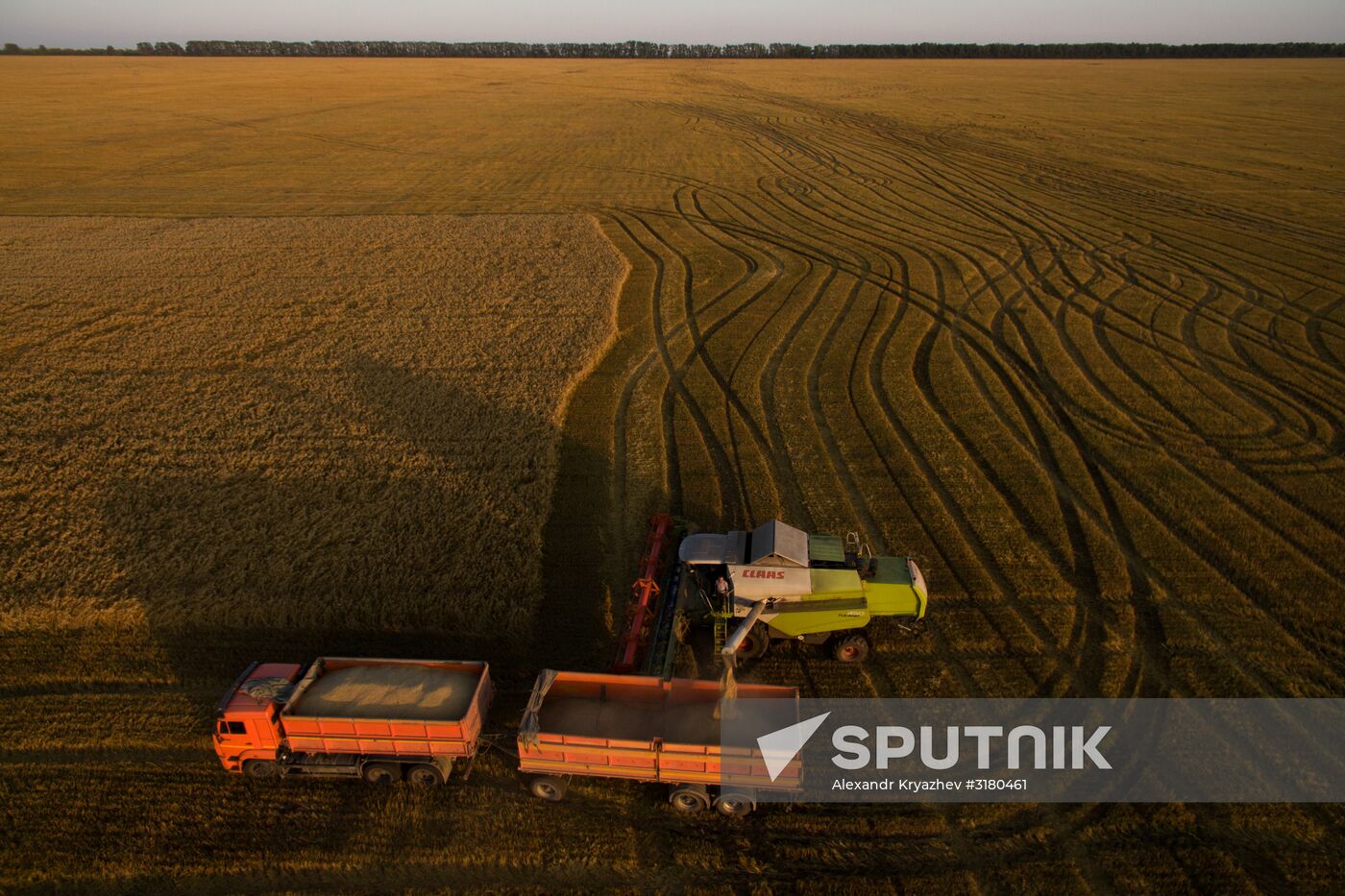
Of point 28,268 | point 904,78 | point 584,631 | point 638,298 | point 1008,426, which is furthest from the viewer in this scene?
point 904,78

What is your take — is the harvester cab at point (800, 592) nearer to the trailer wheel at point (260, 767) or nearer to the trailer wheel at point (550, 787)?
the trailer wheel at point (550, 787)


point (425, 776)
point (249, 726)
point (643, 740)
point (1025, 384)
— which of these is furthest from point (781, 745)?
point (1025, 384)

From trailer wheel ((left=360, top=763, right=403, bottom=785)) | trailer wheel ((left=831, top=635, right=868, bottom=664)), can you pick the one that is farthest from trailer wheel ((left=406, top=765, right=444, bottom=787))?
trailer wheel ((left=831, top=635, right=868, bottom=664))

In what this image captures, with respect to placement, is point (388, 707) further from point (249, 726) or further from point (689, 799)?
point (689, 799)

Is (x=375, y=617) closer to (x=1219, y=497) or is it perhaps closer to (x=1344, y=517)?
(x=1219, y=497)

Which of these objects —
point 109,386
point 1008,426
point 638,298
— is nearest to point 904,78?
point 638,298

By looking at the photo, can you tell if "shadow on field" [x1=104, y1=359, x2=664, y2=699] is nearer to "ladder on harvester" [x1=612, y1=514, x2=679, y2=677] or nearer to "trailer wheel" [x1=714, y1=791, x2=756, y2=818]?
"ladder on harvester" [x1=612, y1=514, x2=679, y2=677]
